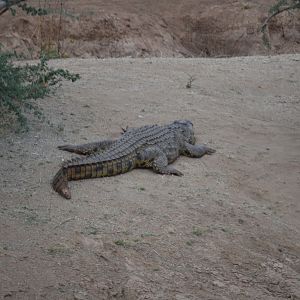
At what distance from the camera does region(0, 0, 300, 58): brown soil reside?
15633 mm

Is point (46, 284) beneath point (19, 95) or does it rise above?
beneath

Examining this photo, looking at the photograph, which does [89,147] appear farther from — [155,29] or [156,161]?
[155,29]

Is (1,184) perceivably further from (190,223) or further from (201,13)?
(201,13)

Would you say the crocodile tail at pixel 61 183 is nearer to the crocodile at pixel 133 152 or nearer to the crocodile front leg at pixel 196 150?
the crocodile at pixel 133 152

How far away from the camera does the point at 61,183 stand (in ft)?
18.6

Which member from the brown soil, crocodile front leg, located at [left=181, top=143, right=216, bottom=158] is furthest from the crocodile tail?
the brown soil

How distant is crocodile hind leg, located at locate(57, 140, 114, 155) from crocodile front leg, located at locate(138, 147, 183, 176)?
0.43m

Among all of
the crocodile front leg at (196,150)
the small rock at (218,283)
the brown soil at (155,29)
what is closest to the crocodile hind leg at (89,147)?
the crocodile front leg at (196,150)

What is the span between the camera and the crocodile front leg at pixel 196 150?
712cm

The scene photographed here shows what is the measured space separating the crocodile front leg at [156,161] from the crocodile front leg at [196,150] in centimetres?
42

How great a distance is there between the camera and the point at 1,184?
18.6 feet

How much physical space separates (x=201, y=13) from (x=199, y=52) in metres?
1.35

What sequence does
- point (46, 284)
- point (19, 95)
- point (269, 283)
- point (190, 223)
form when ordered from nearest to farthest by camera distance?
point (46, 284)
point (269, 283)
point (190, 223)
point (19, 95)

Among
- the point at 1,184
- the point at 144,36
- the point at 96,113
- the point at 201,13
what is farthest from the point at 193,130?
the point at 201,13
